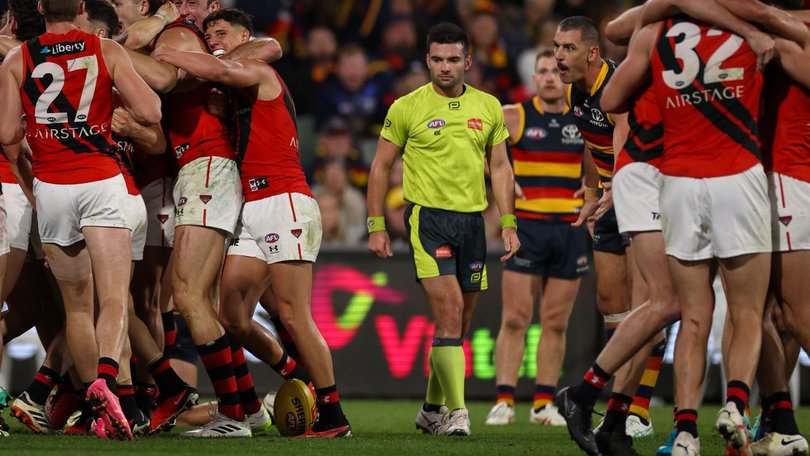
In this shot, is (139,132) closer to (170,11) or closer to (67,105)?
(67,105)

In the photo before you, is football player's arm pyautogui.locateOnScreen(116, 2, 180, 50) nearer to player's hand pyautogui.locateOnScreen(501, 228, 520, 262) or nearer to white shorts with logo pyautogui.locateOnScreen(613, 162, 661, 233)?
player's hand pyautogui.locateOnScreen(501, 228, 520, 262)

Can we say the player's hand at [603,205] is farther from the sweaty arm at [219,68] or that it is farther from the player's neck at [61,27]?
the player's neck at [61,27]

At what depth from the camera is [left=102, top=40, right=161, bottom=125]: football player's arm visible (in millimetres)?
7730

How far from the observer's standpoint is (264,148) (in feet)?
27.7

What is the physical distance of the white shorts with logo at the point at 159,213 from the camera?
349 inches

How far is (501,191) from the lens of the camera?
9.41m

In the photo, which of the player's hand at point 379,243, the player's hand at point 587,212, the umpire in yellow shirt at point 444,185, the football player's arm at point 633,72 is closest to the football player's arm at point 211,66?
the umpire in yellow shirt at point 444,185

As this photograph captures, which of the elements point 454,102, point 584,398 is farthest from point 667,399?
point 584,398

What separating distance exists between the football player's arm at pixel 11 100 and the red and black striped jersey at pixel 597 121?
4.00 m

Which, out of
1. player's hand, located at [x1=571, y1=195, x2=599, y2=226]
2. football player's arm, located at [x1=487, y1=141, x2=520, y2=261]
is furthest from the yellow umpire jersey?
player's hand, located at [x1=571, y1=195, x2=599, y2=226]

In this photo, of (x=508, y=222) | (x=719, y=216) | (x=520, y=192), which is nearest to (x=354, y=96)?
(x=520, y=192)

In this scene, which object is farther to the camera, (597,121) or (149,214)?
(597,121)

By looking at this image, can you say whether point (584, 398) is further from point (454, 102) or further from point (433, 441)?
point (454, 102)

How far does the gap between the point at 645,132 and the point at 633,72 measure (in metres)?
0.48
